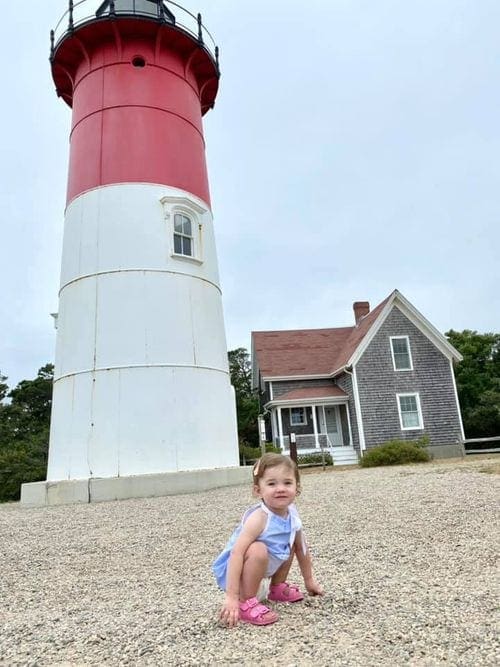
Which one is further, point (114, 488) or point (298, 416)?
point (298, 416)

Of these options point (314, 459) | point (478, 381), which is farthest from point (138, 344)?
point (478, 381)

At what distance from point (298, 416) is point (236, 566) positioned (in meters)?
19.1

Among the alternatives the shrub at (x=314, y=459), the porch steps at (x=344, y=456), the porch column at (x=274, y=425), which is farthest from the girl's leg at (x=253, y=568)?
the porch column at (x=274, y=425)

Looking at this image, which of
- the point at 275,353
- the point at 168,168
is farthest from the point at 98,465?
the point at 275,353

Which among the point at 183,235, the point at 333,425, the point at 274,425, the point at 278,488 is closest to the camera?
the point at 278,488

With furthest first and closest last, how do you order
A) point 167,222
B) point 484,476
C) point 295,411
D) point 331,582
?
point 295,411
point 167,222
point 484,476
point 331,582

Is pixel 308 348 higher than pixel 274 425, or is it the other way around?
pixel 308 348

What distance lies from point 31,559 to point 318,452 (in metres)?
15.5

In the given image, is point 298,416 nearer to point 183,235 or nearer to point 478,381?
point 478,381

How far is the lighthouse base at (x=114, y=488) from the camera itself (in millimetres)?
9016

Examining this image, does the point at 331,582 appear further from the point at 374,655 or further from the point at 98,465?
the point at 98,465

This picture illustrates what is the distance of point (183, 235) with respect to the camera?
11031mm

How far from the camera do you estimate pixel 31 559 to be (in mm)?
4879

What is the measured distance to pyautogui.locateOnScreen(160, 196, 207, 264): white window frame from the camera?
35.4 ft
